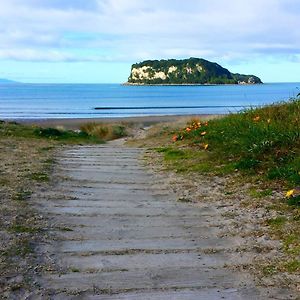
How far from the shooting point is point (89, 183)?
8.98 m

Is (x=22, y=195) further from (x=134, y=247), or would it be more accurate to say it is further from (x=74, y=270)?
(x=74, y=270)

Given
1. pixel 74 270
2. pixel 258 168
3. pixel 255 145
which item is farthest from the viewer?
pixel 255 145

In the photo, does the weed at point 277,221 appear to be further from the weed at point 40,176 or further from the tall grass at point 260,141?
the weed at point 40,176

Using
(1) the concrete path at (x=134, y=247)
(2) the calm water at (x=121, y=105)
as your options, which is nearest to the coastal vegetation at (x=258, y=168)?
(1) the concrete path at (x=134, y=247)

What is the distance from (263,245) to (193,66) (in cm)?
19042

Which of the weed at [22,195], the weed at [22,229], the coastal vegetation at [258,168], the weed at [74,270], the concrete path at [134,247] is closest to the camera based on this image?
the concrete path at [134,247]

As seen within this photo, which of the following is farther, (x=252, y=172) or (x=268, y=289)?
(x=252, y=172)

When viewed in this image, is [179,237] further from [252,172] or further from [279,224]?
[252,172]

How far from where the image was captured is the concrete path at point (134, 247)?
14.3 ft

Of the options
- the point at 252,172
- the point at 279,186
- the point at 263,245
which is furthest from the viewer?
the point at 252,172

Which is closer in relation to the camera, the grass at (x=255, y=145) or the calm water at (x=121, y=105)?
the grass at (x=255, y=145)

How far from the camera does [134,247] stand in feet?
17.8

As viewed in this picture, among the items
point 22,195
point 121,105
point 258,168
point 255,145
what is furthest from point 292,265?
point 121,105

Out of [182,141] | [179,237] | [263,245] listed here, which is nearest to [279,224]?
[263,245]
